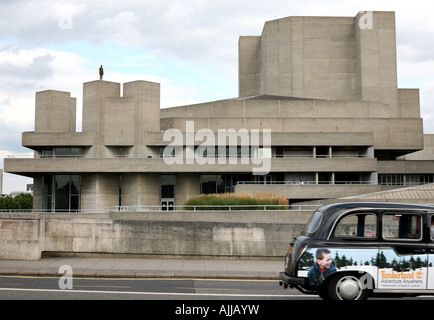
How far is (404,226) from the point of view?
31.0 ft

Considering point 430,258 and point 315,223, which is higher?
point 315,223

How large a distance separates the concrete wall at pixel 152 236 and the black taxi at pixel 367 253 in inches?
329

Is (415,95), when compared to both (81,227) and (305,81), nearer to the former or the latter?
(305,81)

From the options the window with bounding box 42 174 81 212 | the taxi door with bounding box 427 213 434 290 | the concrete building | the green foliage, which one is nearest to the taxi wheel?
the taxi door with bounding box 427 213 434 290

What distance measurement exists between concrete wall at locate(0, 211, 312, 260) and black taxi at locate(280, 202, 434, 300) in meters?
8.37

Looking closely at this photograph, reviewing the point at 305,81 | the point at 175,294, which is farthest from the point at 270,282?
the point at 305,81

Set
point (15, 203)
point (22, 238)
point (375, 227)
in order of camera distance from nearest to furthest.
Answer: point (375, 227)
point (22, 238)
point (15, 203)

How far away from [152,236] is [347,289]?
34.0 ft

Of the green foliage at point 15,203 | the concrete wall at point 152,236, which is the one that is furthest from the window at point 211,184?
the green foliage at point 15,203

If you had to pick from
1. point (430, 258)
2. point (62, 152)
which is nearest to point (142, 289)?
point (430, 258)

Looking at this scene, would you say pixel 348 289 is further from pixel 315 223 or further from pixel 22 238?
pixel 22 238

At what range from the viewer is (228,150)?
188ft

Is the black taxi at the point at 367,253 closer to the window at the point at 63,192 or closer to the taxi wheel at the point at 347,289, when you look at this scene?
the taxi wheel at the point at 347,289

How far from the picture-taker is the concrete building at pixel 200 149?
182 feet
